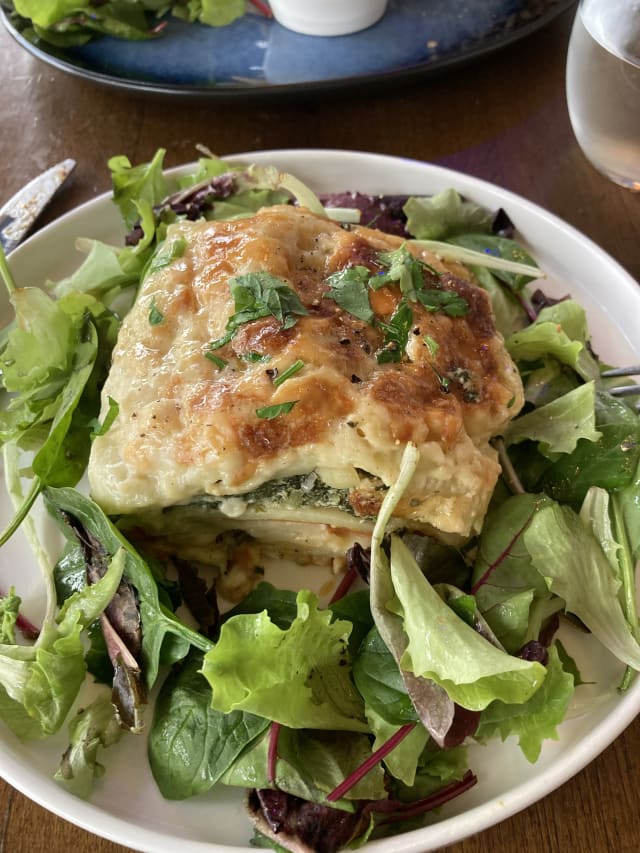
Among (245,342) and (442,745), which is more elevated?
(245,342)

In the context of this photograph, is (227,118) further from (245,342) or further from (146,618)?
(146,618)

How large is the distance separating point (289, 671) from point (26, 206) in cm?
196

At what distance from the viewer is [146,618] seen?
1.60 meters

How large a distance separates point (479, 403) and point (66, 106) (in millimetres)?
2599

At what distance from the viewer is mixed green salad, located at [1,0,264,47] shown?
3.05 metres

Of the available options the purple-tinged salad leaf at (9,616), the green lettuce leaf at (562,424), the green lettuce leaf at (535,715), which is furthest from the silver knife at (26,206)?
the green lettuce leaf at (535,715)

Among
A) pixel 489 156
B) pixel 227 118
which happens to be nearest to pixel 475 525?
pixel 489 156

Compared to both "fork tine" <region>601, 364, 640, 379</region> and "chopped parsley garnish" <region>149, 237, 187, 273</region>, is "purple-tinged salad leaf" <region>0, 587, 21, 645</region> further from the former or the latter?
"fork tine" <region>601, 364, 640, 379</region>

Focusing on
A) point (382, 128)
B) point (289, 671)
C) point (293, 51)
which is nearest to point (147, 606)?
point (289, 671)

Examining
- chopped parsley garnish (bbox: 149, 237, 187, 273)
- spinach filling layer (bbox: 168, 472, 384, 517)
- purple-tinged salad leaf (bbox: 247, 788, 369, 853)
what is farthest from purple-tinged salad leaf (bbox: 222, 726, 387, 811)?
chopped parsley garnish (bbox: 149, 237, 187, 273)

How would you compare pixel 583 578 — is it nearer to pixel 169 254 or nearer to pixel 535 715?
pixel 535 715

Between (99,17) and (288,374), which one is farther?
(99,17)

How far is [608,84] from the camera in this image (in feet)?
8.23

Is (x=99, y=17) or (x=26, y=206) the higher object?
(x=99, y=17)
